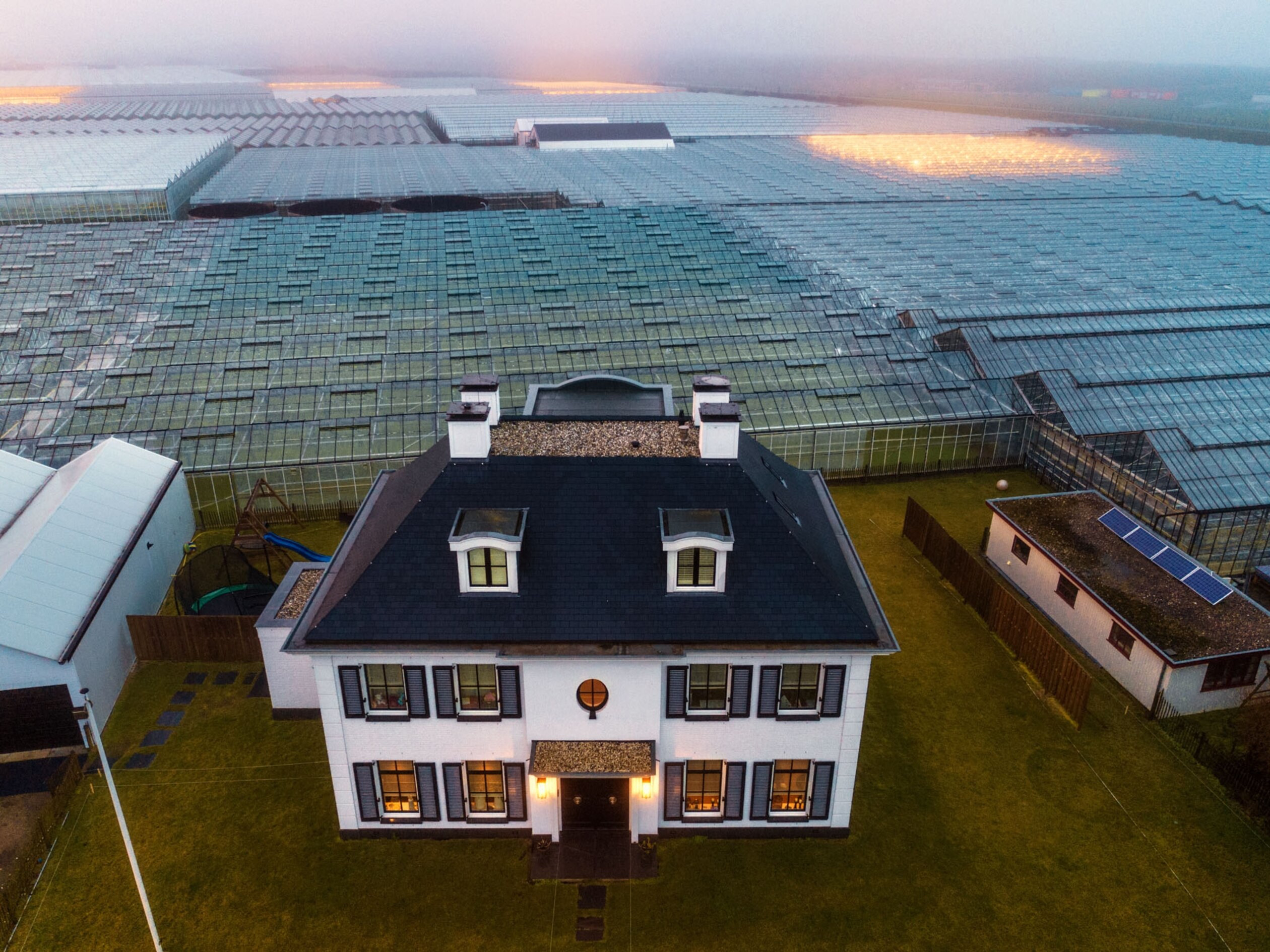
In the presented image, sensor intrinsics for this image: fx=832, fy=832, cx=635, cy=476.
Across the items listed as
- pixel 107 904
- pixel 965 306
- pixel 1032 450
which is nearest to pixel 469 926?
pixel 107 904

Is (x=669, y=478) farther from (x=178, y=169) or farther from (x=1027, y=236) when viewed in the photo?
(x=178, y=169)

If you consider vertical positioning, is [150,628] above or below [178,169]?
below

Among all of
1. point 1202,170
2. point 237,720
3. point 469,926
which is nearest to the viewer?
point 469,926

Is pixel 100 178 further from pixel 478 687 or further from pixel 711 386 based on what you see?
pixel 478 687

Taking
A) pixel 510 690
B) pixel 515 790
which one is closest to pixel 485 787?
pixel 515 790

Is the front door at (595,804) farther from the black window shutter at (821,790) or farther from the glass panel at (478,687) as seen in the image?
the black window shutter at (821,790)

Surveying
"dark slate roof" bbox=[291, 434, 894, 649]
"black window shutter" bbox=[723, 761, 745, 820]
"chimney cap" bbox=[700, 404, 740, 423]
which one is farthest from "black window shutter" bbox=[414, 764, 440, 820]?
"chimney cap" bbox=[700, 404, 740, 423]

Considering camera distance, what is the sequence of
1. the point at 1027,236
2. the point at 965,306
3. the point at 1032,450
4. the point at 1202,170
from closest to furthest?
the point at 1032,450 → the point at 965,306 → the point at 1027,236 → the point at 1202,170

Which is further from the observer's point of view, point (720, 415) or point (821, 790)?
point (720, 415)
